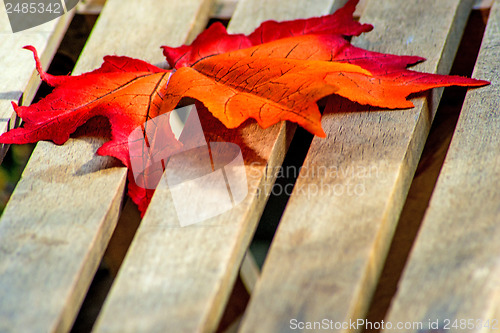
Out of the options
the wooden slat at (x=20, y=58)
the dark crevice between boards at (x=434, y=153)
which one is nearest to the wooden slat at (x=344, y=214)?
the dark crevice between boards at (x=434, y=153)

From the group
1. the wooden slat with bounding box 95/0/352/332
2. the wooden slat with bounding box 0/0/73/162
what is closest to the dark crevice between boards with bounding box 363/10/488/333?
the wooden slat with bounding box 95/0/352/332

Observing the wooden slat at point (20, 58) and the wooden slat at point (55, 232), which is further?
the wooden slat at point (20, 58)

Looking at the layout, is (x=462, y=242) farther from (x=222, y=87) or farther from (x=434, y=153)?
(x=434, y=153)

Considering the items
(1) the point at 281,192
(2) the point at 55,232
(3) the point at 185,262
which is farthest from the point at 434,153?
(2) the point at 55,232

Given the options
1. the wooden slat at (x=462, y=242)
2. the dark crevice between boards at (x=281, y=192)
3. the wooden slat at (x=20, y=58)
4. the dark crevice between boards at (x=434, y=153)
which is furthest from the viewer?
the dark crevice between boards at (x=281, y=192)

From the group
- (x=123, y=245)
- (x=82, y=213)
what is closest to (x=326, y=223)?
(x=82, y=213)

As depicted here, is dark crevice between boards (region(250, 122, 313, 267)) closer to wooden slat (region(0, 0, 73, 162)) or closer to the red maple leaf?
the red maple leaf

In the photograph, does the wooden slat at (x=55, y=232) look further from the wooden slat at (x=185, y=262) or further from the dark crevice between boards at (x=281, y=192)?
the dark crevice between boards at (x=281, y=192)
